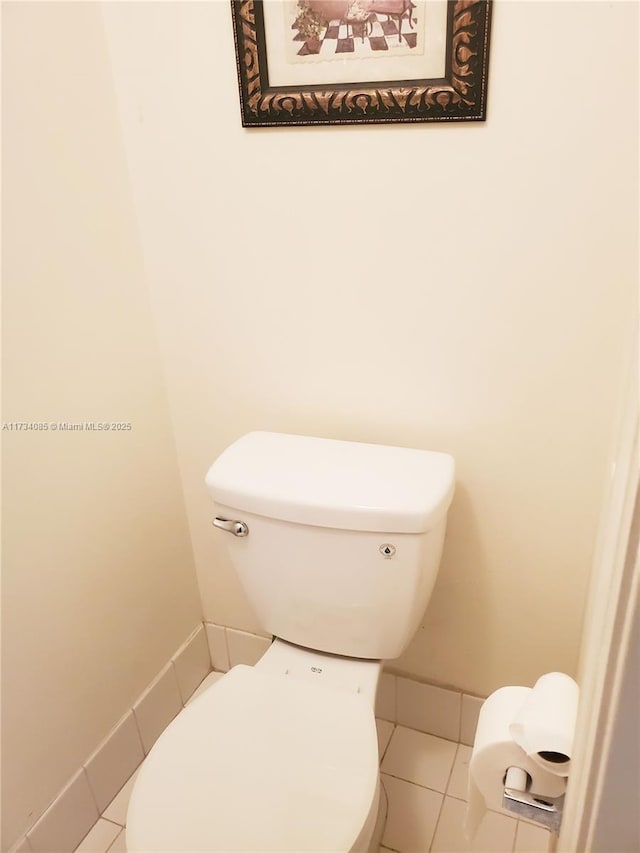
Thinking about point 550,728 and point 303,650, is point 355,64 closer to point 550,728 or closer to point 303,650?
point 550,728

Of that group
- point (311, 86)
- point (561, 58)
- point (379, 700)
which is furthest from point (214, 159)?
point (379, 700)

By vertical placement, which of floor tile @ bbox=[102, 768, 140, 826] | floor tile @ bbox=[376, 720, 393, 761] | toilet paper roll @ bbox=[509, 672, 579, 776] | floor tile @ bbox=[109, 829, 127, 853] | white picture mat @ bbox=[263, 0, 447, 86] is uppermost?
white picture mat @ bbox=[263, 0, 447, 86]

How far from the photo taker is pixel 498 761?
70cm

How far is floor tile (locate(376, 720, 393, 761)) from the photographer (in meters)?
1.39

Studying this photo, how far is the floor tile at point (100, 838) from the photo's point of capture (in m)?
1.22

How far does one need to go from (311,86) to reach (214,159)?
22 centimetres

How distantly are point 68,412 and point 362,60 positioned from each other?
775 millimetres

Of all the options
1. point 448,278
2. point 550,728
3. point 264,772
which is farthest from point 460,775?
point 448,278

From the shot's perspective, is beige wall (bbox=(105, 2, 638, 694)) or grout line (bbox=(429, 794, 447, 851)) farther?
grout line (bbox=(429, 794, 447, 851))

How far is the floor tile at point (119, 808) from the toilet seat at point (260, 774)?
1.56ft

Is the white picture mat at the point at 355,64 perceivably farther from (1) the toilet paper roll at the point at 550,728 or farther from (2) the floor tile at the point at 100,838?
(2) the floor tile at the point at 100,838

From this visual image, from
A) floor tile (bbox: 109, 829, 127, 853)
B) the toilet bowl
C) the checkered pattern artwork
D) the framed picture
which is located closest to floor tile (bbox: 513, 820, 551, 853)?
the toilet bowl

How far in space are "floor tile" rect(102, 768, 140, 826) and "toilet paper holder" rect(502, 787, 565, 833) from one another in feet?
3.16

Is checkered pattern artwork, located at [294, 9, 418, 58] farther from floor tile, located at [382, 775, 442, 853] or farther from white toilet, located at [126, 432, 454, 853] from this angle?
floor tile, located at [382, 775, 442, 853]
